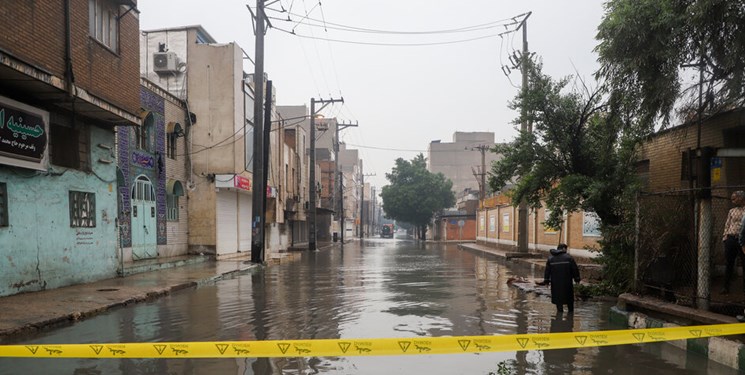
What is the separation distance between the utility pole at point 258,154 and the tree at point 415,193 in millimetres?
42486

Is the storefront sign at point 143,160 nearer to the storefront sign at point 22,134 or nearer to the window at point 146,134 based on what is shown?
the window at point 146,134

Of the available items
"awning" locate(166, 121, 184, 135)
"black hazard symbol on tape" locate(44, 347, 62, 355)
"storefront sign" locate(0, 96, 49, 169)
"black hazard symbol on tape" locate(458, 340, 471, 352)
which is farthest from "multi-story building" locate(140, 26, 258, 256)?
"black hazard symbol on tape" locate(458, 340, 471, 352)

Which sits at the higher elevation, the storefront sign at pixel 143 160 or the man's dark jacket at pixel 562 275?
the storefront sign at pixel 143 160

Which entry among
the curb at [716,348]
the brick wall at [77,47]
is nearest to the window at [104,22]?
the brick wall at [77,47]

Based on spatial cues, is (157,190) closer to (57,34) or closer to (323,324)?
(57,34)

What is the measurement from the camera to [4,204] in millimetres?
10031

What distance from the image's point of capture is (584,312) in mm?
9312

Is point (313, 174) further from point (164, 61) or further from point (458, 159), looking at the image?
point (458, 159)

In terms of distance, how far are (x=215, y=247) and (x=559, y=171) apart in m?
15.0

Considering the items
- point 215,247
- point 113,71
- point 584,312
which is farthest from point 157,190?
point 584,312

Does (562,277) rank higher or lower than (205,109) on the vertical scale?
lower

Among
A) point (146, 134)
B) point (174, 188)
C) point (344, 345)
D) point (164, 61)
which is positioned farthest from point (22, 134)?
point (164, 61)

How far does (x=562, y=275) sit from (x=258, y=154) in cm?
1377

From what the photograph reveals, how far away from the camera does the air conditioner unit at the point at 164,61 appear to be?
70.9 ft
